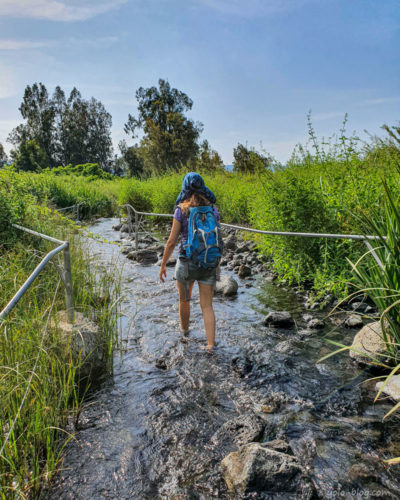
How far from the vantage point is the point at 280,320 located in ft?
17.4

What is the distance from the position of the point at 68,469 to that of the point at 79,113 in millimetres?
70267

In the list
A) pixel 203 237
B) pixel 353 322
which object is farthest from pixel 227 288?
pixel 203 237

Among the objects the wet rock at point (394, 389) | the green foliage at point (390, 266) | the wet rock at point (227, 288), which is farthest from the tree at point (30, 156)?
the wet rock at point (394, 389)

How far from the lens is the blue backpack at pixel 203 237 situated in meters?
4.00

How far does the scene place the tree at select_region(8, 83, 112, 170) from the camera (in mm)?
60688

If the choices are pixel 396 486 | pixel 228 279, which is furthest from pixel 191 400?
pixel 228 279

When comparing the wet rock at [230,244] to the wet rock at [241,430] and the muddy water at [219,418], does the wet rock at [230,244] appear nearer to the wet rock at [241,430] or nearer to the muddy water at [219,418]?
the muddy water at [219,418]

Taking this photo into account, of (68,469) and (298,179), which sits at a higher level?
(298,179)

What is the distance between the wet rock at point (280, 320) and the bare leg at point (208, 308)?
125 centimetres

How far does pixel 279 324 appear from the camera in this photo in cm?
531

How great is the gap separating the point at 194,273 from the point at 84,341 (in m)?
1.41

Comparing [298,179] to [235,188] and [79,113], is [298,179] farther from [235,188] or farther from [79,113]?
[79,113]

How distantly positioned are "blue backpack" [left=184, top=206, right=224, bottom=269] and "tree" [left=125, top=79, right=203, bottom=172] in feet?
126

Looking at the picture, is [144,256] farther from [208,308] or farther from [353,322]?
[353,322]
